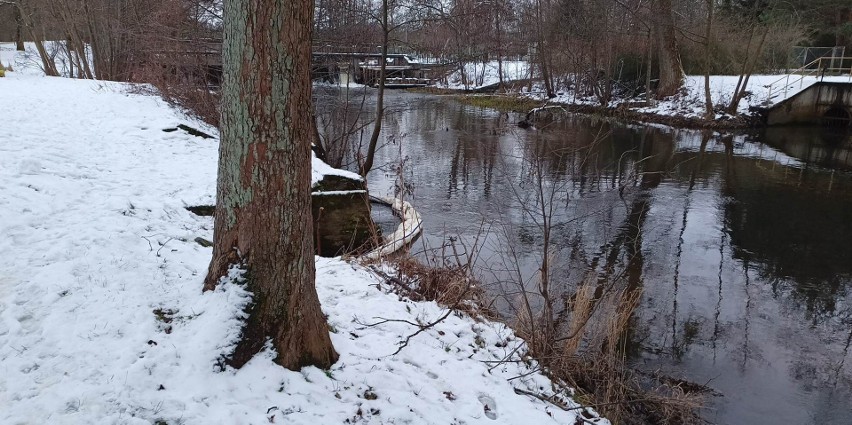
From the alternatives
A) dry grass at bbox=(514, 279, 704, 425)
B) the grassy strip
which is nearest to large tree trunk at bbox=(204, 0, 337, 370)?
dry grass at bbox=(514, 279, 704, 425)

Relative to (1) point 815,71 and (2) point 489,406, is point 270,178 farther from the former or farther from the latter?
(1) point 815,71

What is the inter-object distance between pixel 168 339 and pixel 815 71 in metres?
30.3

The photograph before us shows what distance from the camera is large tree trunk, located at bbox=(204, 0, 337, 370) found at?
10.0 feet

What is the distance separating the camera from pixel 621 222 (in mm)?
11438

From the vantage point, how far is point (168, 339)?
3.50 metres

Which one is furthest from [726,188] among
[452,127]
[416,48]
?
[452,127]

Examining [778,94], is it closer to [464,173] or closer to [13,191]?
[464,173]

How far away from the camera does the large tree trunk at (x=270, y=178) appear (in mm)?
3053

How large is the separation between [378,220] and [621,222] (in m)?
5.00

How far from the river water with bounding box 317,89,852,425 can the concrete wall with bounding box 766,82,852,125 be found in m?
3.44

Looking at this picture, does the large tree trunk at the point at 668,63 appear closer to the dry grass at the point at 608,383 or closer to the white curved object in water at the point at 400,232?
the white curved object in water at the point at 400,232

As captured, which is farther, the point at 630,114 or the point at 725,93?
the point at 630,114

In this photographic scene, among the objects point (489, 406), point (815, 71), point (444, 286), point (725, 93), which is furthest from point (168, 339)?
point (815, 71)

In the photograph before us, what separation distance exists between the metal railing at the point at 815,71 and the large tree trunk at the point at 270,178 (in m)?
26.2
